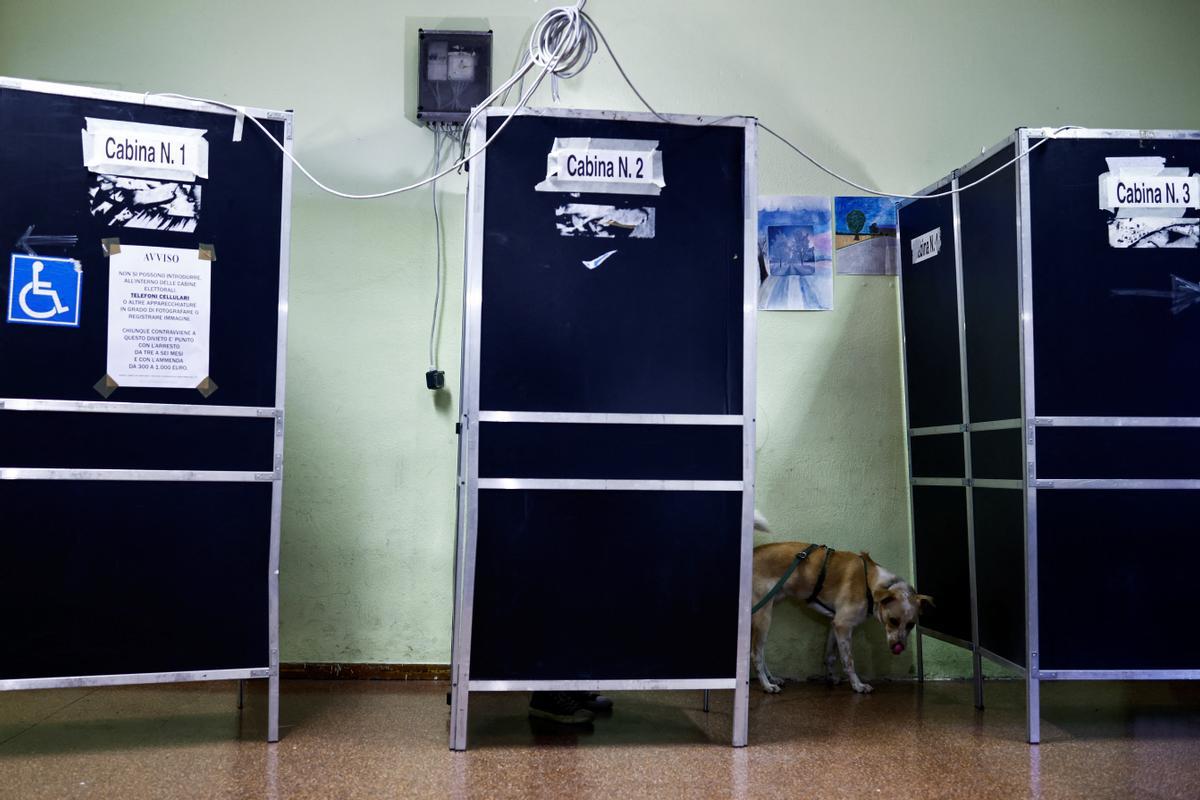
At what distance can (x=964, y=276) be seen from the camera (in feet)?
12.1

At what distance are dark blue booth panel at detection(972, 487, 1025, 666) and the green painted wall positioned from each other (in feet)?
2.18

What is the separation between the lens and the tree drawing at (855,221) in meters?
4.25

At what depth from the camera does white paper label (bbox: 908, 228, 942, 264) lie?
388 centimetres

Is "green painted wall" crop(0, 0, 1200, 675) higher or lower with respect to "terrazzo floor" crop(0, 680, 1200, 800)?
higher

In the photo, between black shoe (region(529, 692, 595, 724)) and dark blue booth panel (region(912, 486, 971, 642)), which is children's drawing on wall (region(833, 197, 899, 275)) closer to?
dark blue booth panel (region(912, 486, 971, 642))

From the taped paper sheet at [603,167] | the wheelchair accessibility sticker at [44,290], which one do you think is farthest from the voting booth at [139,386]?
the taped paper sheet at [603,167]

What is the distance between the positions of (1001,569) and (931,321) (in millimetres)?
1056

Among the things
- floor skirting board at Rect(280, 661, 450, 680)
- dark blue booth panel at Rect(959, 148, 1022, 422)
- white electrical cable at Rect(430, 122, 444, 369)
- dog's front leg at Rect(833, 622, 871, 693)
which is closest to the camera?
dark blue booth panel at Rect(959, 148, 1022, 422)

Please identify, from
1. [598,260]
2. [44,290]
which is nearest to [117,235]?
[44,290]

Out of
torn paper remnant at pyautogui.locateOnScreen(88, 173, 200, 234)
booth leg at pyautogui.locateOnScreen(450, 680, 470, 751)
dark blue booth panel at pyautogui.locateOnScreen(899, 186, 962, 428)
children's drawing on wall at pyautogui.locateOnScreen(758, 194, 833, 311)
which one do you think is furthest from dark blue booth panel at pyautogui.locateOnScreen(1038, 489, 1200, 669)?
torn paper remnant at pyautogui.locateOnScreen(88, 173, 200, 234)

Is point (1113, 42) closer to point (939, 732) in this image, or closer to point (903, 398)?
point (903, 398)

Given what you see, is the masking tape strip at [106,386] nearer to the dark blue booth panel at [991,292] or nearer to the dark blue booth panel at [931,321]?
the dark blue booth panel at [991,292]

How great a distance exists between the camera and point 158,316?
115 inches

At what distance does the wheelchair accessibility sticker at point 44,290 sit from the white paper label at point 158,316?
10 cm
